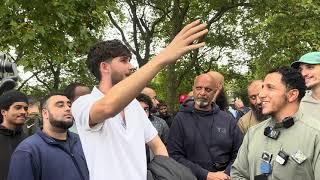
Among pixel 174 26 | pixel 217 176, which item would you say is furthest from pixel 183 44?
pixel 174 26

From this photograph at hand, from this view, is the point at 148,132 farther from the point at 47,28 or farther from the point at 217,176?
the point at 47,28

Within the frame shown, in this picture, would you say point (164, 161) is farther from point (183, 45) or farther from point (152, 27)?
point (152, 27)

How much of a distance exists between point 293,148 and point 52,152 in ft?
6.54

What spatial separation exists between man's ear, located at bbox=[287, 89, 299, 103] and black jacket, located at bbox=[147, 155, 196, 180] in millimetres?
1018

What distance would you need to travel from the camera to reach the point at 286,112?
362 cm

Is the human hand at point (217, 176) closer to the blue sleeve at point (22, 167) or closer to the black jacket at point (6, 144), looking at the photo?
the blue sleeve at point (22, 167)

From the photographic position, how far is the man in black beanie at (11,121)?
5.32 m

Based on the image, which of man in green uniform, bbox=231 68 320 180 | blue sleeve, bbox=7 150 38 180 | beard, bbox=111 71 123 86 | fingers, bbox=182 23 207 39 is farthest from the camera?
blue sleeve, bbox=7 150 38 180

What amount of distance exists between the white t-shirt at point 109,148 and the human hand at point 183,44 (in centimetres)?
54

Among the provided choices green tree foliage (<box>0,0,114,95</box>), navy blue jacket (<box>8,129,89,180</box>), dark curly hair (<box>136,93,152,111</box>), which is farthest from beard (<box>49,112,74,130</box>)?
green tree foliage (<box>0,0,114,95</box>)

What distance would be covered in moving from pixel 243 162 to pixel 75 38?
5666 mm

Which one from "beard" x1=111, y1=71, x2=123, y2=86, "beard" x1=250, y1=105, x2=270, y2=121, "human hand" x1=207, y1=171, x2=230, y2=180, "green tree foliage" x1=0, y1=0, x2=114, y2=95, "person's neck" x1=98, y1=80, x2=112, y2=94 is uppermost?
"green tree foliage" x1=0, y1=0, x2=114, y2=95

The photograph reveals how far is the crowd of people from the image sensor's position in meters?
2.91

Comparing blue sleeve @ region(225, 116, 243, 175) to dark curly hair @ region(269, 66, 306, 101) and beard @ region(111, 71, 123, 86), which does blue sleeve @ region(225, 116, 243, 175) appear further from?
beard @ region(111, 71, 123, 86)
